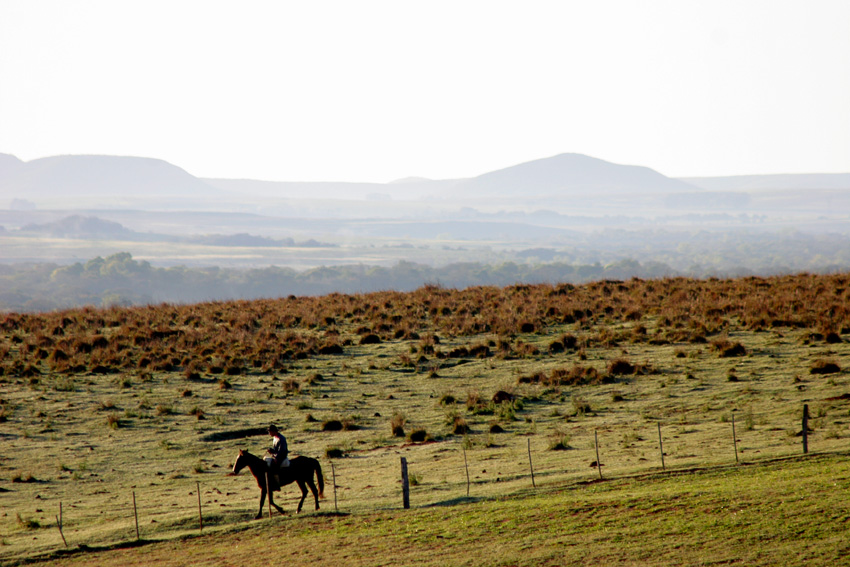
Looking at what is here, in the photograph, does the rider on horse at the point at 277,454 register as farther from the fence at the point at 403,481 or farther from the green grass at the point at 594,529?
the fence at the point at 403,481

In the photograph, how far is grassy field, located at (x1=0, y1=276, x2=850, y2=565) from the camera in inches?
583

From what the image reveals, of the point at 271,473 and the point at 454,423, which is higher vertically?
the point at 271,473

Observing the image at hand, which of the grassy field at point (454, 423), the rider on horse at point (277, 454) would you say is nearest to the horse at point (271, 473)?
the rider on horse at point (277, 454)

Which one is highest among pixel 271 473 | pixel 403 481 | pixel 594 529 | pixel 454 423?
pixel 271 473

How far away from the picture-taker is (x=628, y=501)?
15.5 meters

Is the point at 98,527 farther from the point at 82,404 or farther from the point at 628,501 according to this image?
the point at 82,404

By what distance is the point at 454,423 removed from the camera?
998 inches

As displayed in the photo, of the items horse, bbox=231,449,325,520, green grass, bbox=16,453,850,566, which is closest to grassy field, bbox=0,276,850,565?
green grass, bbox=16,453,850,566

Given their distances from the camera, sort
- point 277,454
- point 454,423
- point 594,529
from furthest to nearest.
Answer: point 454,423 < point 277,454 < point 594,529

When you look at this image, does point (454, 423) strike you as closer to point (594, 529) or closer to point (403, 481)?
point (403, 481)

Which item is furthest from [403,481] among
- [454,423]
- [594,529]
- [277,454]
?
[454,423]

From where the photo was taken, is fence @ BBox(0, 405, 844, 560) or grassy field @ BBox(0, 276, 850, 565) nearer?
grassy field @ BBox(0, 276, 850, 565)

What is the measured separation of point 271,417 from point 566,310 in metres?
18.5

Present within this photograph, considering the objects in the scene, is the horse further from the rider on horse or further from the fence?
the fence
